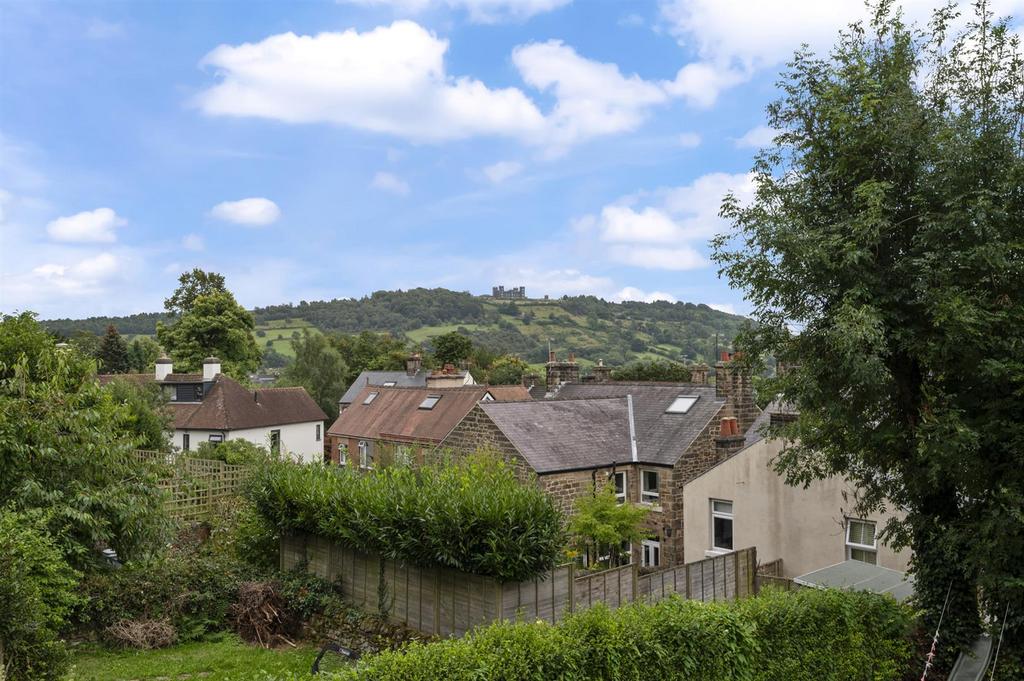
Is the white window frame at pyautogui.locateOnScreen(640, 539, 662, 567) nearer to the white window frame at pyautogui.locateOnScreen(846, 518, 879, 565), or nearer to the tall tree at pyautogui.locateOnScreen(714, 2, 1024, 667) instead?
the white window frame at pyautogui.locateOnScreen(846, 518, 879, 565)

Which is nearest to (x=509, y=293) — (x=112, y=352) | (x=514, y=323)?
(x=514, y=323)

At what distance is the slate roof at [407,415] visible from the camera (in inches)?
1403

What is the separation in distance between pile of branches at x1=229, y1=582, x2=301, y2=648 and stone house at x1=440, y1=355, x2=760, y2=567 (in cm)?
934

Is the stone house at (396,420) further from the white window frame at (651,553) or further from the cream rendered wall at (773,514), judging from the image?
the cream rendered wall at (773,514)

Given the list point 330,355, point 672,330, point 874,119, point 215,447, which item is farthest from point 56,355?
point 672,330

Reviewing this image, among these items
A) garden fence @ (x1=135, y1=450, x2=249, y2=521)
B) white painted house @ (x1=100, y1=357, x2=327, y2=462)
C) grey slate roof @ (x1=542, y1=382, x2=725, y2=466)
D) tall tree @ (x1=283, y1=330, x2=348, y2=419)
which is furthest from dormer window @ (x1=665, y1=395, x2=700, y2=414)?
tall tree @ (x1=283, y1=330, x2=348, y2=419)

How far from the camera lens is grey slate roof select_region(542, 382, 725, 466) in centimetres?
2512

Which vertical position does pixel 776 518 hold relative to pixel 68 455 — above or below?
below

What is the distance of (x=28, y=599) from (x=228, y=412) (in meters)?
34.9

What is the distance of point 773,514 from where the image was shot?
746 inches

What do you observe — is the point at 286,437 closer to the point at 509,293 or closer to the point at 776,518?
the point at 776,518

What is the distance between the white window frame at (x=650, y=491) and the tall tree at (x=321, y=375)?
152 feet

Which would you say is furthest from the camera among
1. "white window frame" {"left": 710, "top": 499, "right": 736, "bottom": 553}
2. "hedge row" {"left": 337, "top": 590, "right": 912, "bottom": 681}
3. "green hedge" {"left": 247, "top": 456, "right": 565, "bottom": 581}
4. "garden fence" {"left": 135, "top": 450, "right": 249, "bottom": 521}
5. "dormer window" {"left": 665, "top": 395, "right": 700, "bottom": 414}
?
"dormer window" {"left": 665, "top": 395, "right": 700, "bottom": 414}

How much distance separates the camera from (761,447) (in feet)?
63.9
